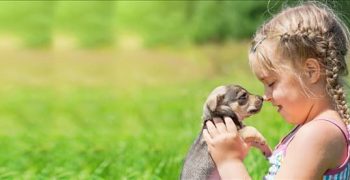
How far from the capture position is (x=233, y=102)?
3.26 m

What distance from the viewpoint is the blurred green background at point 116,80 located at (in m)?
5.18

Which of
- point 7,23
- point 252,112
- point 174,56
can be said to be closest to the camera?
point 252,112

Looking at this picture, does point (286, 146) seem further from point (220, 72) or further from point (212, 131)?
point (220, 72)

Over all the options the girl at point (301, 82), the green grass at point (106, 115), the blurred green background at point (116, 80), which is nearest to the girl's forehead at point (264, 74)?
the girl at point (301, 82)

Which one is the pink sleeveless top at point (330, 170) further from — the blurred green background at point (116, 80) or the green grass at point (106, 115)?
the green grass at point (106, 115)

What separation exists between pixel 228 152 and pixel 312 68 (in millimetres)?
399

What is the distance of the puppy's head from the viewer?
3.19 meters

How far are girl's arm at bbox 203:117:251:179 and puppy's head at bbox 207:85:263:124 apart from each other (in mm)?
245

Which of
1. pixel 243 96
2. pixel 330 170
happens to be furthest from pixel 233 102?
pixel 330 170

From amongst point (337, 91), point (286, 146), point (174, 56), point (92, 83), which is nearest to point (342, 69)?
point (337, 91)

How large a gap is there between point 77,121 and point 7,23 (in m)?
10.2

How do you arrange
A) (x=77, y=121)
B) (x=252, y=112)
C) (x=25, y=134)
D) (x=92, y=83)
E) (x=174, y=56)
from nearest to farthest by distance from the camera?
(x=252, y=112) → (x=25, y=134) → (x=77, y=121) → (x=92, y=83) → (x=174, y=56)

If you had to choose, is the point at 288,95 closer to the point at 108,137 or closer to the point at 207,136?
the point at 207,136

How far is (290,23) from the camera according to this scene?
2.91 meters
